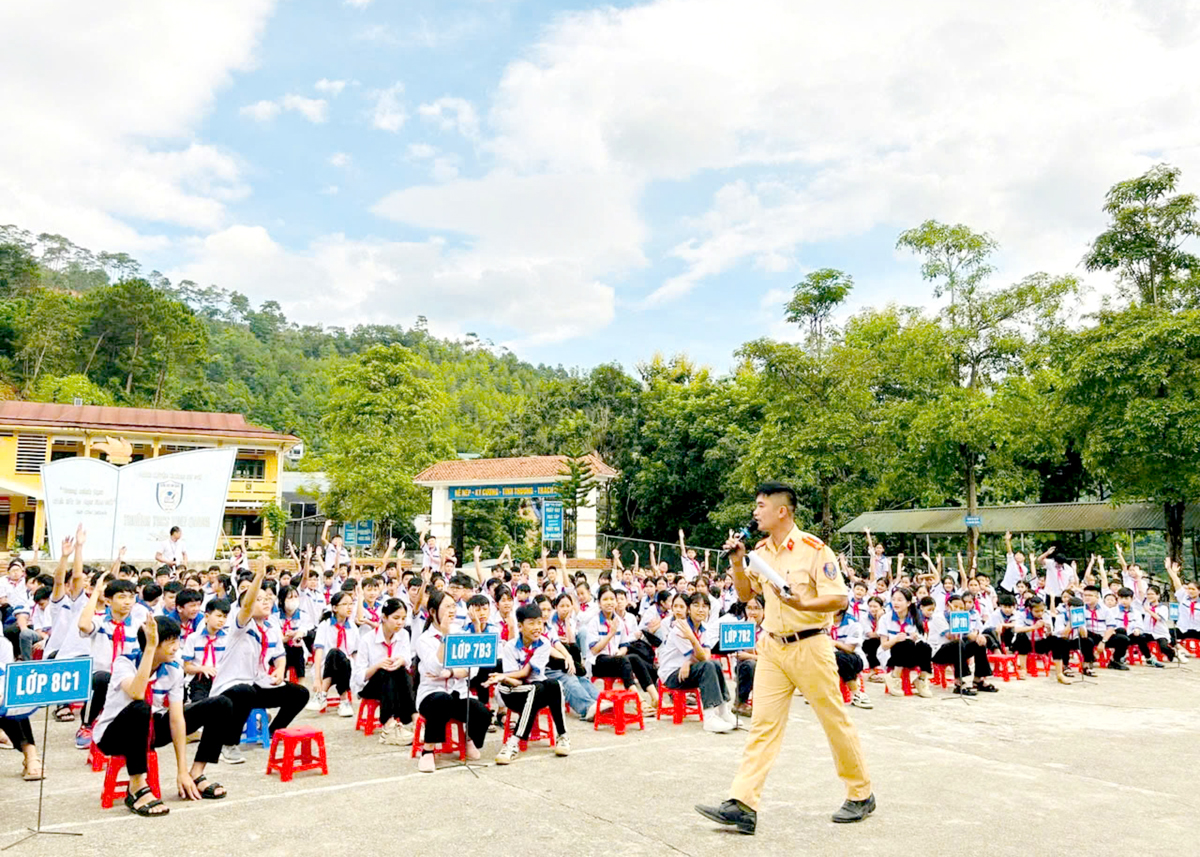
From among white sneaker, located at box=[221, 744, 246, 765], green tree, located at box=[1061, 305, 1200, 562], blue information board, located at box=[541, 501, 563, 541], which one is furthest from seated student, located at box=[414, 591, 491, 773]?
green tree, located at box=[1061, 305, 1200, 562]

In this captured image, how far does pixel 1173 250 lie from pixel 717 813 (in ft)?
69.6

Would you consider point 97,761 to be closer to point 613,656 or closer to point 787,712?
point 613,656

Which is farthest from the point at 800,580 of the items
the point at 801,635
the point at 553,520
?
the point at 553,520

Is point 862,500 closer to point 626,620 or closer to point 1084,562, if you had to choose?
point 1084,562

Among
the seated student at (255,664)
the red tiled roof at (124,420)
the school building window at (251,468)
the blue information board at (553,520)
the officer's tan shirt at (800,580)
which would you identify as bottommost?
the seated student at (255,664)

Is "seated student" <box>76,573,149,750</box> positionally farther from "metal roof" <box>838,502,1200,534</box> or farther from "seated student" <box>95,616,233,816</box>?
"metal roof" <box>838,502,1200,534</box>

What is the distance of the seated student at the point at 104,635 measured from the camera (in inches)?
257

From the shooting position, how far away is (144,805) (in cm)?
512

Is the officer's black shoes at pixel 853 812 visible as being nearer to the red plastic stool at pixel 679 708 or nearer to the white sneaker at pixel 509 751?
the white sneaker at pixel 509 751

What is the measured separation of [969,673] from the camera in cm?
1091

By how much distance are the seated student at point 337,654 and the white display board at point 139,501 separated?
12965mm

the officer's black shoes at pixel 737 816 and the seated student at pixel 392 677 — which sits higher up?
the seated student at pixel 392 677

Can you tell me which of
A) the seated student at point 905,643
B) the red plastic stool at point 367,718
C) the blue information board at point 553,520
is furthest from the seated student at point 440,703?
the blue information board at point 553,520

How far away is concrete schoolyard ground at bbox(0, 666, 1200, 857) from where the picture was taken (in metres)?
4.63
